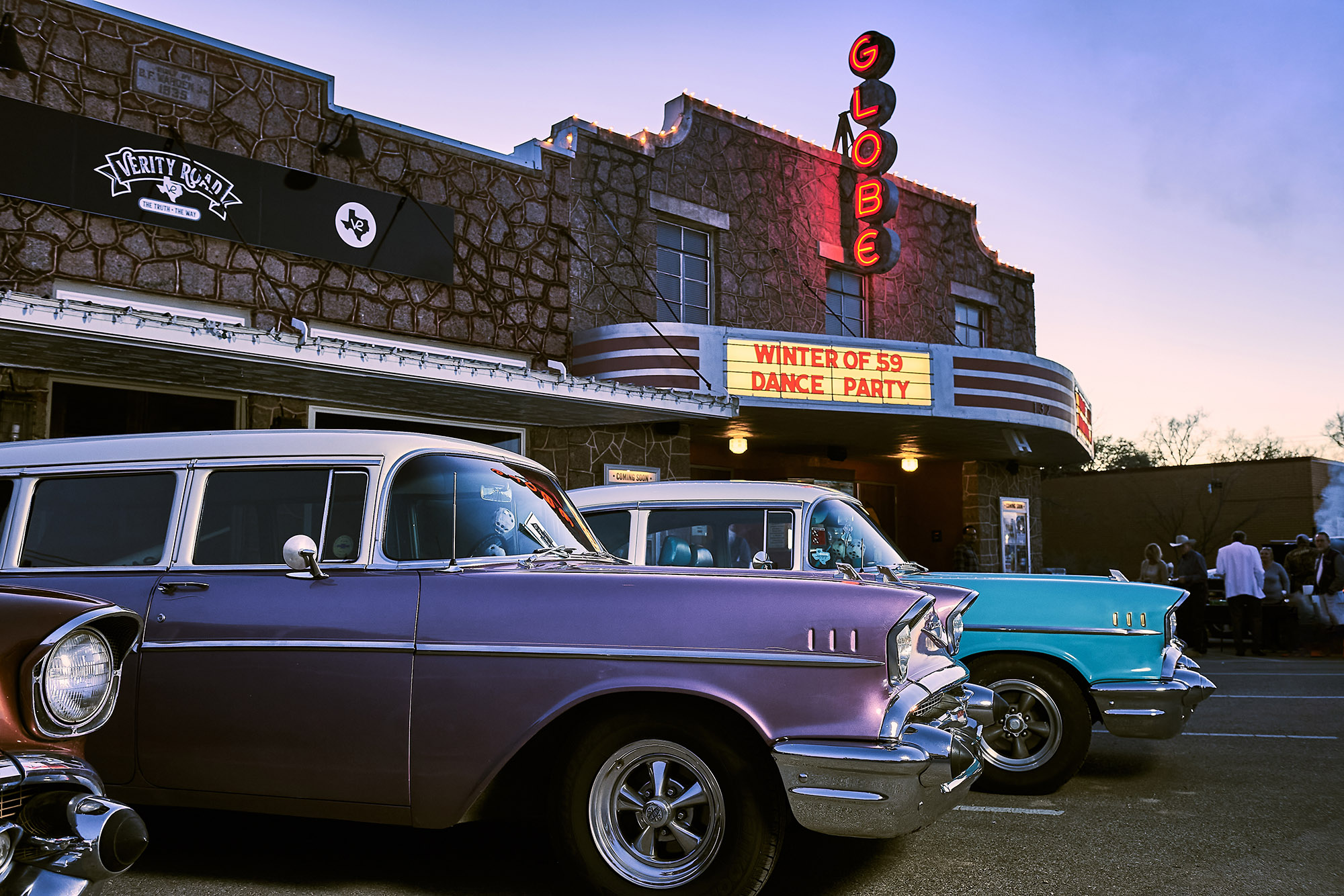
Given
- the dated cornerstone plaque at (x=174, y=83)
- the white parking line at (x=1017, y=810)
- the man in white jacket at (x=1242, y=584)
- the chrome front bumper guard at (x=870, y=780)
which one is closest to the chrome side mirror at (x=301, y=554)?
the chrome front bumper guard at (x=870, y=780)

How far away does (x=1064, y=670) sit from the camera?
237 inches

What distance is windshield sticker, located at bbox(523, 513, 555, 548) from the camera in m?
4.48

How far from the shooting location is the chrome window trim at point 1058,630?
19.6 ft

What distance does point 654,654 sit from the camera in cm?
367

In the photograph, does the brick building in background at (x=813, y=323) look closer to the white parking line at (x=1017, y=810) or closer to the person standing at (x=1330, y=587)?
the person standing at (x=1330, y=587)

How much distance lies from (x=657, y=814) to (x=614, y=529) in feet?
9.34

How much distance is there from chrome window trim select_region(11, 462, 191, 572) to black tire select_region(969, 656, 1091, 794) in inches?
168

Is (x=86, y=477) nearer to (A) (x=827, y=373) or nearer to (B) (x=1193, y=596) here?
(A) (x=827, y=373)

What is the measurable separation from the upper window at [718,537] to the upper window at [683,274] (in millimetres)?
A: 9221

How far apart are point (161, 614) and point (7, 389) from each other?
6642mm

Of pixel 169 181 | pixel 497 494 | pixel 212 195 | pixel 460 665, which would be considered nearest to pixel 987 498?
pixel 212 195

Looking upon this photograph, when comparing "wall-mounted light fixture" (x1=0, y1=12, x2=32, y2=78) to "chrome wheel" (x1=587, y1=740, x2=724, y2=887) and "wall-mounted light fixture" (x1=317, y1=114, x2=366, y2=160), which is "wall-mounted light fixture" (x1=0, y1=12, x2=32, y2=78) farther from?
"chrome wheel" (x1=587, y1=740, x2=724, y2=887)

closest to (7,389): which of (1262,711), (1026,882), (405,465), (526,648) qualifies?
(405,465)

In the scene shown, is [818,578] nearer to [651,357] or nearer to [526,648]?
[526,648]
